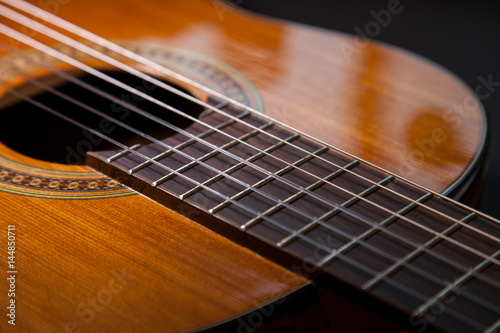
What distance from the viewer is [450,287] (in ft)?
1.62

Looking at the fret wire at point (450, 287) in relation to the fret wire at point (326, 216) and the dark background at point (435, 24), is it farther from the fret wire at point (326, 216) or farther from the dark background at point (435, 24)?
the dark background at point (435, 24)

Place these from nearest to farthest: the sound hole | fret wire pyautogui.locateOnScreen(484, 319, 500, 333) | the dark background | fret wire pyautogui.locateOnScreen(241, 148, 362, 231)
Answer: fret wire pyautogui.locateOnScreen(484, 319, 500, 333) < fret wire pyautogui.locateOnScreen(241, 148, 362, 231) < the sound hole < the dark background

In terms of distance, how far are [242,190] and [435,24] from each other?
0.94m

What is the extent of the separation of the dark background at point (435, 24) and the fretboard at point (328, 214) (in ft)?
2.11

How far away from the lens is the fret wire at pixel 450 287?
1.57 feet

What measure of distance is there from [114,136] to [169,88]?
163mm

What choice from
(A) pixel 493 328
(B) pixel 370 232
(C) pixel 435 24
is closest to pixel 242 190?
(B) pixel 370 232

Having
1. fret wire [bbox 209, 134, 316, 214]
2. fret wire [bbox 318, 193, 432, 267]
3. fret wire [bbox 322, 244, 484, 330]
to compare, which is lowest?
fret wire [bbox 322, 244, 484, 330]

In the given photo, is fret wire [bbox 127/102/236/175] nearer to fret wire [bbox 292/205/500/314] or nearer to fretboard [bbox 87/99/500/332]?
fretboard [bbox 87/99/500/332]

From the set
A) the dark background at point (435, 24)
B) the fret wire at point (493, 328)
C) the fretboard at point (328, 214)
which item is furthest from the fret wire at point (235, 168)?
the dark background at point (435, 24)

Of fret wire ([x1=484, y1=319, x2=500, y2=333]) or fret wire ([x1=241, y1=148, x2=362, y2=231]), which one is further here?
fret wire ([x1=241, y1=148, x2=362, y2=231])

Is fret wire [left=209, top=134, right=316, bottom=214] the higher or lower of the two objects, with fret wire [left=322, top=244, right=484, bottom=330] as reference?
higher

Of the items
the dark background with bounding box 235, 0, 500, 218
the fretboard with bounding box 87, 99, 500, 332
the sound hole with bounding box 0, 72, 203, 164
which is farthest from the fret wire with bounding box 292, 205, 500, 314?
the dark background with bounding box 235, 0, 500, 218

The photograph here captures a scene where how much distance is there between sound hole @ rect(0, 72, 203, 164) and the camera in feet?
2.89
